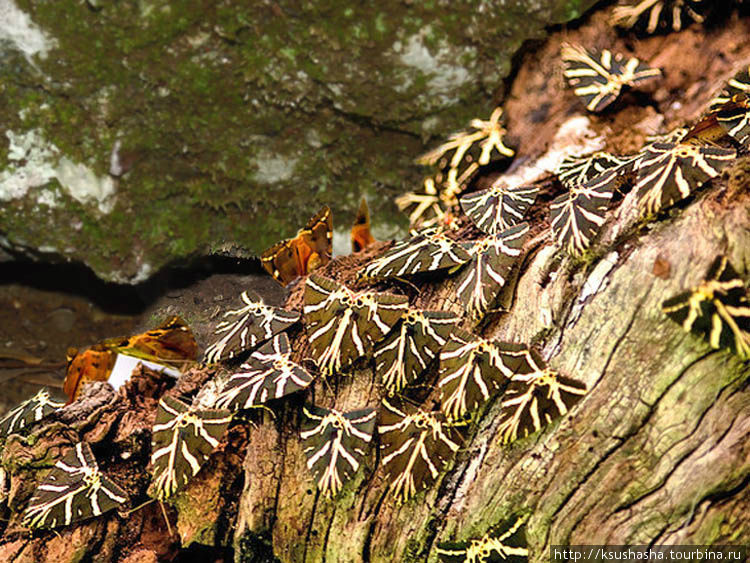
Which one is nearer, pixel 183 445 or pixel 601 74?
pixel 183 445

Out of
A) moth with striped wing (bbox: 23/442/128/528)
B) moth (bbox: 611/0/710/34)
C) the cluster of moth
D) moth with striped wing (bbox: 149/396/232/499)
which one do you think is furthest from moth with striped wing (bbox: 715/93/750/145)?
moth with striped wing (bbox: 23/442/128/528)

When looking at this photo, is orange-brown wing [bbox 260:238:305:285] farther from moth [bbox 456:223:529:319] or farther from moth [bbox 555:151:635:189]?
moth [bbox 555:151:635:189]

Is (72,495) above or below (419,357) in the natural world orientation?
below

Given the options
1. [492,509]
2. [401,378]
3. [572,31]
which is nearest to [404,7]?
[572,31]

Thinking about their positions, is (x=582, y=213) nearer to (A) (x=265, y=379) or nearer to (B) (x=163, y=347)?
(A) (x=265, y=379)

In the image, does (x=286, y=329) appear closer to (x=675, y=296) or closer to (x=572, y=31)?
(x=675, y=296)

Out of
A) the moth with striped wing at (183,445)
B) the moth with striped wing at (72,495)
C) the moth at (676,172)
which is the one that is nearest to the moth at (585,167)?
the moth at (676,172)

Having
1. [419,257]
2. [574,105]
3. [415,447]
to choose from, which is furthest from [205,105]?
[415,447]
